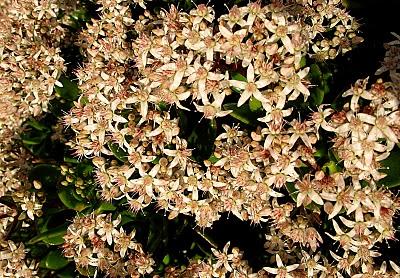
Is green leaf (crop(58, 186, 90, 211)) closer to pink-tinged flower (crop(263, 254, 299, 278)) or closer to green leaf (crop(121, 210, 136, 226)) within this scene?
green leaf (crop(121, 210, 136, 226))

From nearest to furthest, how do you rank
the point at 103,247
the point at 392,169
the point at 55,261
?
1. the point at 392,169
2. the point at 103,247
3. the point at 55,261

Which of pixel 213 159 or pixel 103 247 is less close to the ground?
pixel 213 159

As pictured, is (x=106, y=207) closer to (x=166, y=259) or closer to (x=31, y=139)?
(x=166, y=259)

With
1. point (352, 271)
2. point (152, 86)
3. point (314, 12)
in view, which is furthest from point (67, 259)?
point (314, 12)

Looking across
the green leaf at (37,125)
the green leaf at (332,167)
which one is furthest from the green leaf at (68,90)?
the green leaf at (332,167)

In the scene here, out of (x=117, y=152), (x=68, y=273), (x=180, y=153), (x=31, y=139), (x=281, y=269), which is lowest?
(x=68, y=273)

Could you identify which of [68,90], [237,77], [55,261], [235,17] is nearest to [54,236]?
[55,261]
